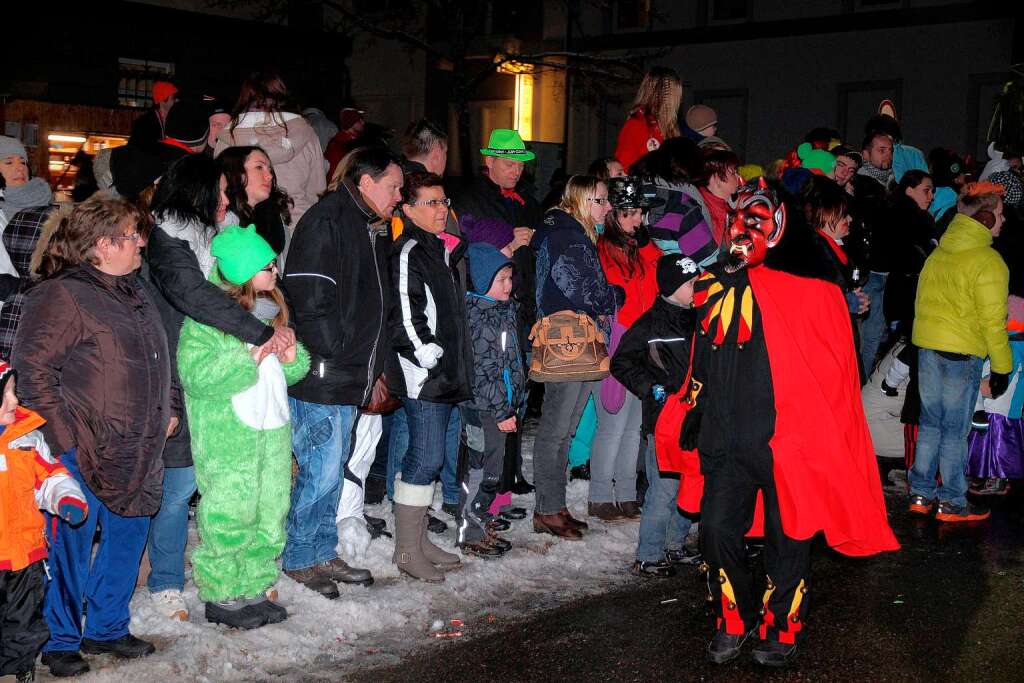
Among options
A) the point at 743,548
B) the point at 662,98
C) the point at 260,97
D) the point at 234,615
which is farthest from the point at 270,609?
the point at 662,98

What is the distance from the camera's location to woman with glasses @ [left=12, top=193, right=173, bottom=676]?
4.66 metres

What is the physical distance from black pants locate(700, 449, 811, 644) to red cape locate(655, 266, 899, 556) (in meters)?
0.09

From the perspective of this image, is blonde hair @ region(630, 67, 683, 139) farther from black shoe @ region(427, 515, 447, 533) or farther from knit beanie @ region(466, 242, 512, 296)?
black shoe @ region(427, 515, 447, 533)

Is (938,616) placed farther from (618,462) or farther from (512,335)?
(512,335)

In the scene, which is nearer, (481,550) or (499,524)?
(481,550)

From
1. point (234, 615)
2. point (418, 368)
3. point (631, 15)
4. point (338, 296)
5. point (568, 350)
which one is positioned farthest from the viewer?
point (631, 15)

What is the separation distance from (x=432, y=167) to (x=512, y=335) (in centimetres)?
139

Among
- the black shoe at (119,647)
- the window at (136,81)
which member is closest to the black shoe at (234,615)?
the black shoe at (119,647)

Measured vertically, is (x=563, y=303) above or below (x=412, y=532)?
above

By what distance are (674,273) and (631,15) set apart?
2438cm

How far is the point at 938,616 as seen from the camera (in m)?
5.91

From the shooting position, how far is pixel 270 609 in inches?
212

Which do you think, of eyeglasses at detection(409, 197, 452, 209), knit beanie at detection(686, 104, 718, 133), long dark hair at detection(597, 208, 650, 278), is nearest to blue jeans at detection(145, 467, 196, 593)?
eyeglasses at detection(409, 197, 452, 209)

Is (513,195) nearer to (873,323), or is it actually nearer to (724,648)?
(724,648)
